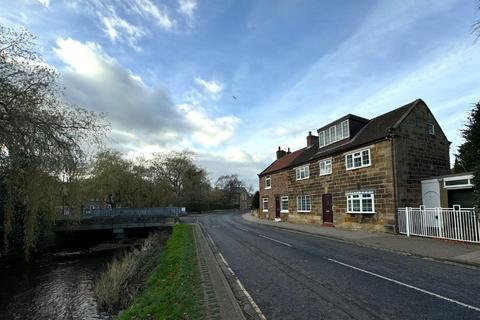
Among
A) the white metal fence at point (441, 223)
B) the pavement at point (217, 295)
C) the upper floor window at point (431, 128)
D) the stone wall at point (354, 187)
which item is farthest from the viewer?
the upper floor window at point (431, 128)

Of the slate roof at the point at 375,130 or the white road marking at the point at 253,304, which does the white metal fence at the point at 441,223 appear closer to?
the slate roof at the point at 375,130

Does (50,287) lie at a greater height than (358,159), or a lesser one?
lesser

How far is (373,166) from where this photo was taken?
22688mm

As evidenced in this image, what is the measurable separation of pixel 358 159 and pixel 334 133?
5063 mm

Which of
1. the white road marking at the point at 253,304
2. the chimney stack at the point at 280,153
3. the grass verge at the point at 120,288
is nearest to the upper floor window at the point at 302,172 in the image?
the chimney stack at the point at 280,153

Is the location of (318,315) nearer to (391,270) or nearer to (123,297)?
(391,270)

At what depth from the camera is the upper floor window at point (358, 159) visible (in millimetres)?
23469

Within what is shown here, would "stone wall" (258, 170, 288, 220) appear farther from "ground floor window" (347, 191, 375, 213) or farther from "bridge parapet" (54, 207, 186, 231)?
"ground floor window" (347, 191, 375, 213)

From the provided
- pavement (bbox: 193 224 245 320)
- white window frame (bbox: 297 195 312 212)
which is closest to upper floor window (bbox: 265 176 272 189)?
white window frame (bbox: 297 195 312 212)

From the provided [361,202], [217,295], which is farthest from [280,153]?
[217,295]

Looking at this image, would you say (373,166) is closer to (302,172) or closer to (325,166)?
(325,166)

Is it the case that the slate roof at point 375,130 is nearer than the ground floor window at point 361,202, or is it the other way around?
the slate roof at point 375,130

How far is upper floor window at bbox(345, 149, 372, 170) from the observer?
2347cm

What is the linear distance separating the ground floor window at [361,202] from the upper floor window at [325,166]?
339 centimetres
